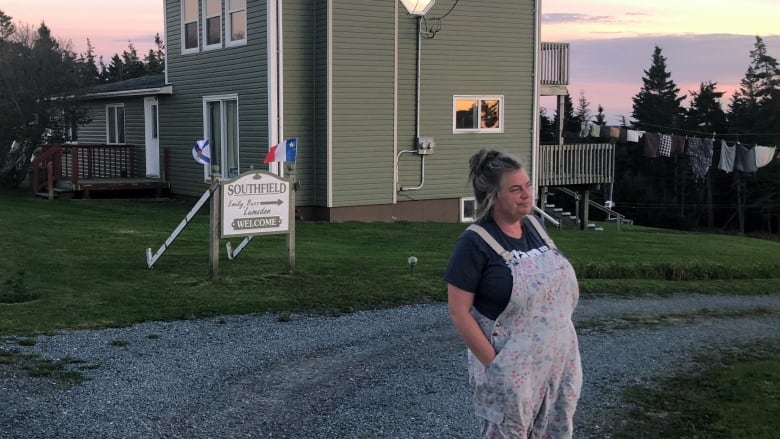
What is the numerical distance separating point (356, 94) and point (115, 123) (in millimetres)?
9156

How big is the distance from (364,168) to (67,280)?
27.6 ft

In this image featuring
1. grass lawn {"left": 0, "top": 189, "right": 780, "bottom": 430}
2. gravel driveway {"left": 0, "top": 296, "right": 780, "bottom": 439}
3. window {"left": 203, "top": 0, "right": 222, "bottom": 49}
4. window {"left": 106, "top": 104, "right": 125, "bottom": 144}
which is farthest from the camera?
window {"left": 106, "top": 104, "right": 125, "bottom": 144}

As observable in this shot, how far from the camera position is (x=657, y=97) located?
236ft

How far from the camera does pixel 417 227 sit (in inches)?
629

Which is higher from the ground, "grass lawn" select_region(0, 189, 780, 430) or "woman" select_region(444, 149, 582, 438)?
"woman" select_region(444, 149, 582, 438)

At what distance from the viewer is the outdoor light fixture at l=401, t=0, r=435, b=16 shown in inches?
623

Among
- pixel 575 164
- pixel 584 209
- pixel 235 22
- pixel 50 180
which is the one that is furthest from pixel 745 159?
pixel 50 180

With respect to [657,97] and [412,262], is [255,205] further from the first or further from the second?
[657,97]

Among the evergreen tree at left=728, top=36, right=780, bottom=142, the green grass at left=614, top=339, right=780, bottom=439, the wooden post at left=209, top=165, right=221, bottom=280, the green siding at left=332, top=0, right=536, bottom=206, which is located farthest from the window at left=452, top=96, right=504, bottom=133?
the evergreen tree at left=728, top=36, right=780, bottom=142

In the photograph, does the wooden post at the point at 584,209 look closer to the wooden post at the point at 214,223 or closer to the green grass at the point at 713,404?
the wooden post at the point at 214,223

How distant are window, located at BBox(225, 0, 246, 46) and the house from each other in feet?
0.10

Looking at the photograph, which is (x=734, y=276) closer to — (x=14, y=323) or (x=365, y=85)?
Answer: (x=365, y=85)

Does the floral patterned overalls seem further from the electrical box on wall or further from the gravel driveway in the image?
the electrical box on wall

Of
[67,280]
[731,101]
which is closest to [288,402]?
[67,280]
